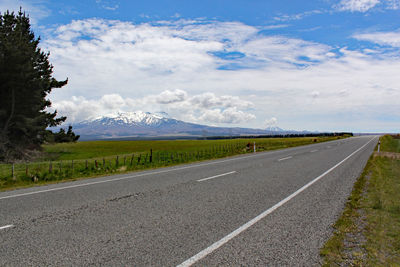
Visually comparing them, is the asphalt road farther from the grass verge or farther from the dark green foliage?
the dark green foliage

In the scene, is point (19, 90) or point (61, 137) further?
point (61, 137)

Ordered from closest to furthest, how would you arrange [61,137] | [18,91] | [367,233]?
1. [367,233]
2. [18,91]
3. [61,137]

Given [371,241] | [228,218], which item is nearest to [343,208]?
[371,241]

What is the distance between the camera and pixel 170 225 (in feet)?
17.1

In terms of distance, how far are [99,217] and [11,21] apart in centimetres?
3663

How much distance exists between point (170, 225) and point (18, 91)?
31.2 metres

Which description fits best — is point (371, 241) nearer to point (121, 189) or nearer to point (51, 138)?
point (121, 189)

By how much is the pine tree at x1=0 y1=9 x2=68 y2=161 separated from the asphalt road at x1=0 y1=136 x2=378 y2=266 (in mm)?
23904

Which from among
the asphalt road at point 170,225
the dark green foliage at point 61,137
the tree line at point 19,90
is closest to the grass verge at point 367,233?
the asphalt road at point 170,225

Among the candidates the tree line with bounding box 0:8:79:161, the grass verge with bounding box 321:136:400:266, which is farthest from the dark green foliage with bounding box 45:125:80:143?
the grass verge with bounding box 321:136:400:266

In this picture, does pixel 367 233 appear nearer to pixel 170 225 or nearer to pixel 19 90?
pixel 170 225

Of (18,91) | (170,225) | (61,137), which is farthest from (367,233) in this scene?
(61,137)

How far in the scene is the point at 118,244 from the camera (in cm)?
434

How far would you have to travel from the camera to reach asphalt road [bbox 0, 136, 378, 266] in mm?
3916
